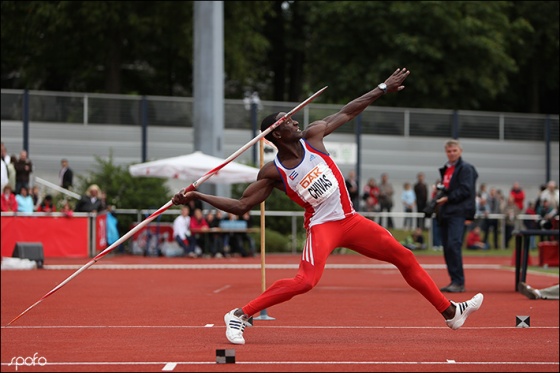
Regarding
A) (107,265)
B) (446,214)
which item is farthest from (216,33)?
(446,214)

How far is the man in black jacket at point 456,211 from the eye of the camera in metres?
16.6

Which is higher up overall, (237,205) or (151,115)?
(151,115)

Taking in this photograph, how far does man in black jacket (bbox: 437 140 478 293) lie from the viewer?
54.5 feet

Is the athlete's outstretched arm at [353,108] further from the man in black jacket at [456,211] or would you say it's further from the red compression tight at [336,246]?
the man in black jacket at [456,211]

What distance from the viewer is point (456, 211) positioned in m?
16.7

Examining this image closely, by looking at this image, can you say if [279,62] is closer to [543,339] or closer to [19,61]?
[19,61]

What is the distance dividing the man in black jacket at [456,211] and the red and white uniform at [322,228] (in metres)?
6.09

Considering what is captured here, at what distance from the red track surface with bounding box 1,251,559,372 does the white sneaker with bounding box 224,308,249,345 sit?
0.30ft

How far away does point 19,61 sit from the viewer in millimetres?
47438

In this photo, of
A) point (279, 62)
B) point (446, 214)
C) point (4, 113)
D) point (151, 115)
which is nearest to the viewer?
point (446, 214)

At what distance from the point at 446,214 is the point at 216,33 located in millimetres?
16900

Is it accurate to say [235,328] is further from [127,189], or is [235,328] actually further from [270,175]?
[127,189]

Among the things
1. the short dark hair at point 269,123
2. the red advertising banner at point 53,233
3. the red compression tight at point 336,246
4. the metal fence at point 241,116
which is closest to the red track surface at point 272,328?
the red compression tight at point 336,246

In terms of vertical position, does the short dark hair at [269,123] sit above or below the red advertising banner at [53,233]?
above
